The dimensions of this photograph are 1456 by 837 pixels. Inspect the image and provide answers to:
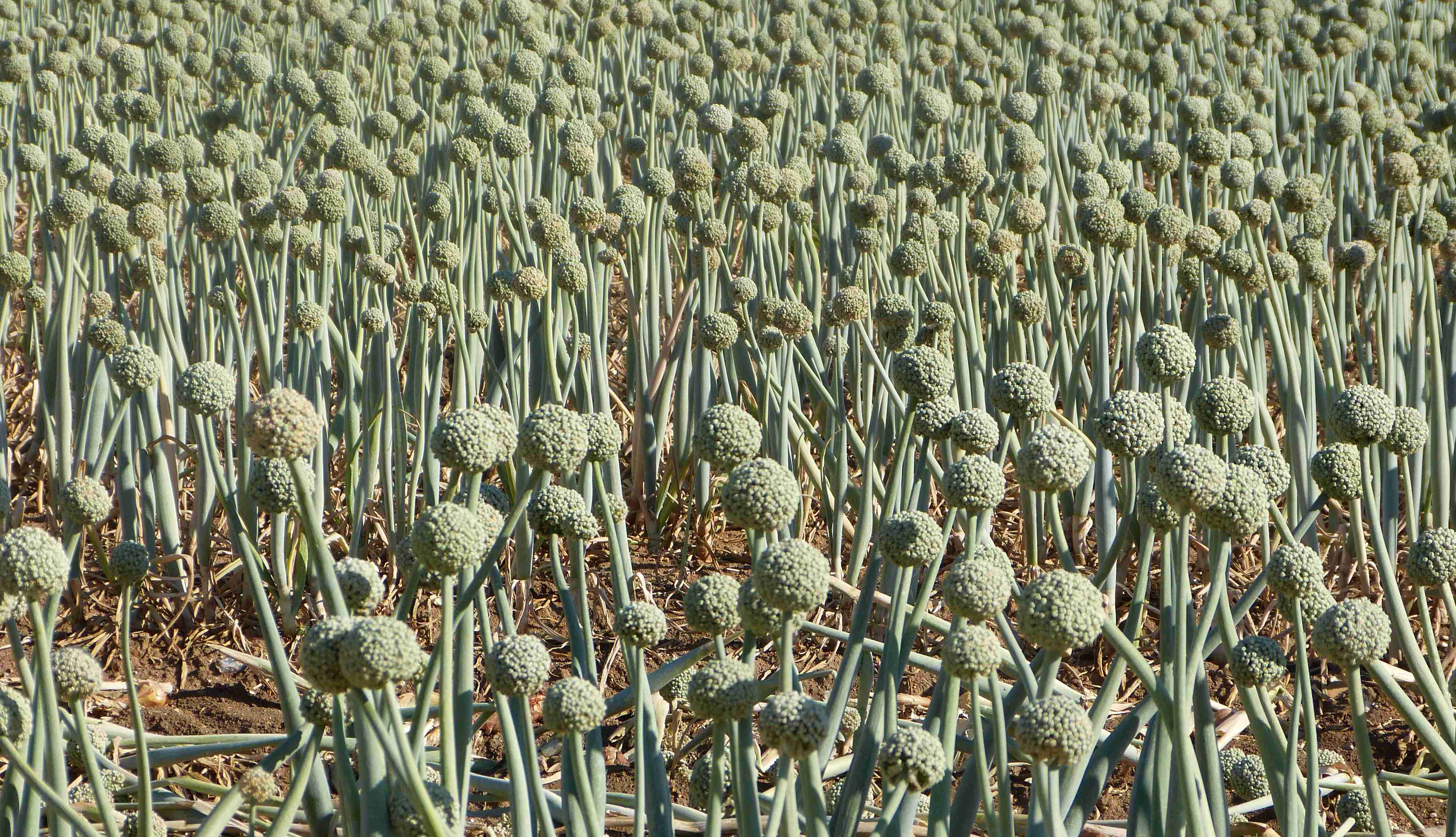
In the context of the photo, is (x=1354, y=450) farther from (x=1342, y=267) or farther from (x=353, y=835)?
(x=1342, y=267)

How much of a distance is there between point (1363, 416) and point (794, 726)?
2.99 feet

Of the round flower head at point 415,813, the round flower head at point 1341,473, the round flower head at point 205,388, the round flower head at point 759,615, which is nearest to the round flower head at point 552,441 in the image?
the round flower head at point 759,615

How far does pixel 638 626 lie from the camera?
1.43 m

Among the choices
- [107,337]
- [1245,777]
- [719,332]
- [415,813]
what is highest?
[719,332]

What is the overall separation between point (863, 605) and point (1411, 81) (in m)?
4.60

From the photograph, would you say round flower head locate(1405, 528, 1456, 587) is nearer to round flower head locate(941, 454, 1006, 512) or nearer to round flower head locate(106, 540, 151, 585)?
round flower head locate(941, 454, 1006, 512)

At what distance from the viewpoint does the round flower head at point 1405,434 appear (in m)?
1.77

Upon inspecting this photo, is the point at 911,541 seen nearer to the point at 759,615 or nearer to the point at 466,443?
the point at 759,615

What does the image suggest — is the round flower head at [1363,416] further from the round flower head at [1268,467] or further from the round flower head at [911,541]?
the round flower head at [911,541]

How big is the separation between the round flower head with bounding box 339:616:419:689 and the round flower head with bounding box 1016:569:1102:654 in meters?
0.59

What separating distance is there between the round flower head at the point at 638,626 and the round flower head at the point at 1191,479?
0.57 m

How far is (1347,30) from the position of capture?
5105mm

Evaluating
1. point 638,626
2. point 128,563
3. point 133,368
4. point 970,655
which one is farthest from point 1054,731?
point 133,368

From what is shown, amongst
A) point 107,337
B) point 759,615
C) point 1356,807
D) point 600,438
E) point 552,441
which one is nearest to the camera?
point 759,615
